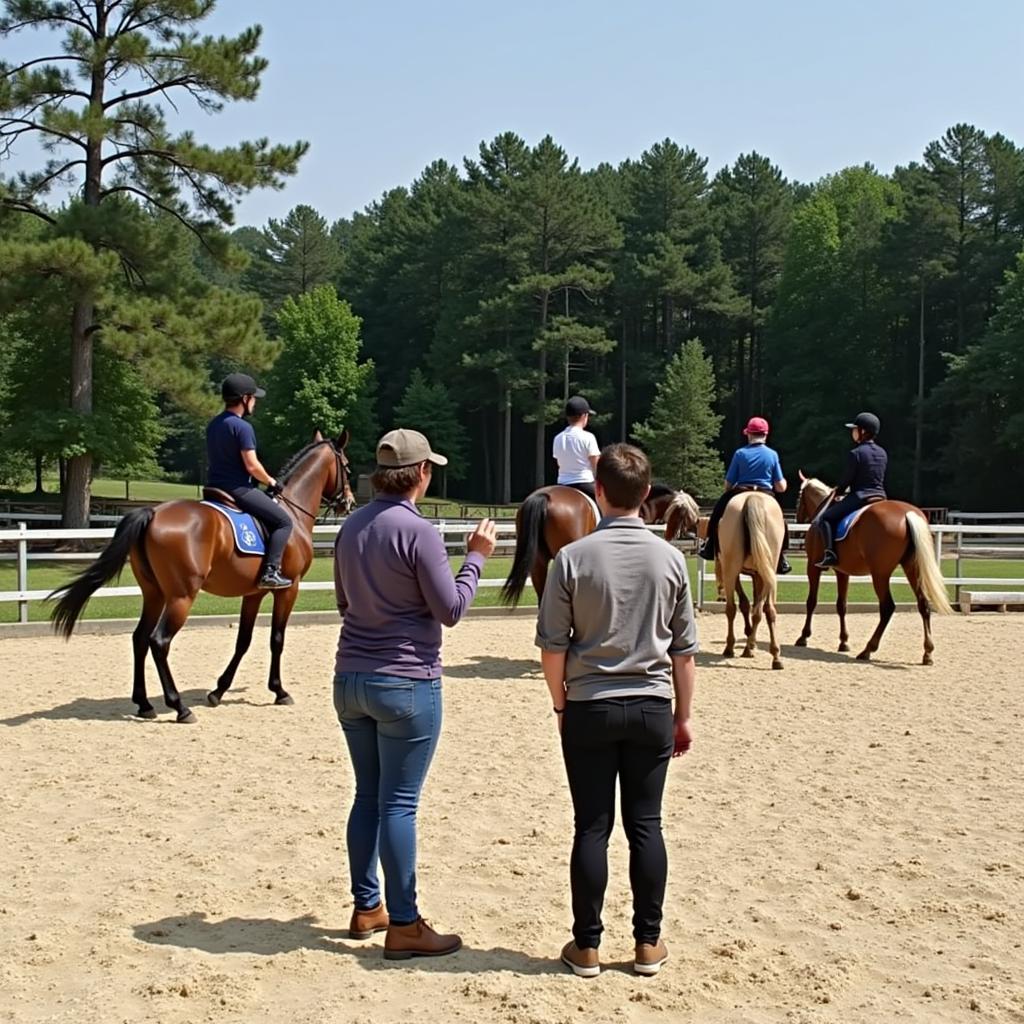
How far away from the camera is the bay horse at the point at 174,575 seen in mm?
9938

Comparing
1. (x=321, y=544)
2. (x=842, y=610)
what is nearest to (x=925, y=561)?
(x=842, y=610)

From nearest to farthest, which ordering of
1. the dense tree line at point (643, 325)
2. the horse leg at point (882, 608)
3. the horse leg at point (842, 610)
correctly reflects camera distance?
the horse leg at point (882, 608), the horse leg at point (842, 610), the dense tree line at point (643, 325)

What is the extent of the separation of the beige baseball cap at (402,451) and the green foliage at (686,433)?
173ft

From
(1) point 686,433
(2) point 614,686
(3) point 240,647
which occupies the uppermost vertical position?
(1) point 686,433

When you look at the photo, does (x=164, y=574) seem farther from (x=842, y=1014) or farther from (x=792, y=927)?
(x=842, y=1014)

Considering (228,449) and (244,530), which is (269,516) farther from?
(228,449)

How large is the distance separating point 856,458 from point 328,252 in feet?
245

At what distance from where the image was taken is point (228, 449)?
10.2 meters

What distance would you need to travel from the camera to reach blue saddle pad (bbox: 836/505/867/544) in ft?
45.3

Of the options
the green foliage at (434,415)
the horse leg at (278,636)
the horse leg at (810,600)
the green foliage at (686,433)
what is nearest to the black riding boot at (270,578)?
the horse leg at (278,636)

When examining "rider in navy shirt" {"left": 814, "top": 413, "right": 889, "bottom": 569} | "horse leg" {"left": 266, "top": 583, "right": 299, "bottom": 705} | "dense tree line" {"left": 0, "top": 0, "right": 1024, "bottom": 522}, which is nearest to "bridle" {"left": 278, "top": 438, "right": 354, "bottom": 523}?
"horse leg" {"left": 266, "top": 583, "right": 299, "bottom": 705}

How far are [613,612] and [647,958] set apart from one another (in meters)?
1.47

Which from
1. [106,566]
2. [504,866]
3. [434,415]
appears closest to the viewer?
[504,866]

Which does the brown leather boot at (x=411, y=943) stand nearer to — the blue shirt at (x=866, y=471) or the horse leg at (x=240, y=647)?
the horse leg at (x=240, y=647)
